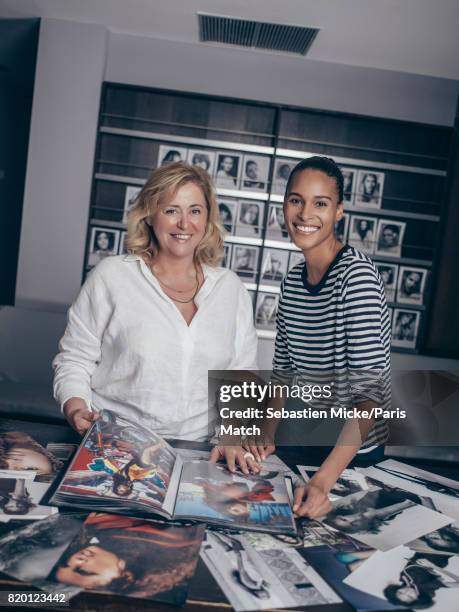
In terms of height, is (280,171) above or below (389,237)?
above

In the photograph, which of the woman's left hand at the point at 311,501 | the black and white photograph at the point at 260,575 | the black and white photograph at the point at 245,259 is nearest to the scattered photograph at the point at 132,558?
the black and white photograph at the point at 260,575

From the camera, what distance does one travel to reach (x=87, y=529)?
0.92 metres

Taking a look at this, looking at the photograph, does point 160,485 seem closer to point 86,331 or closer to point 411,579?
point 411,579

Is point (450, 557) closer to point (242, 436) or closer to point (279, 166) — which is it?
point (242, 436)

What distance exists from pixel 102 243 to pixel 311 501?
3.53m

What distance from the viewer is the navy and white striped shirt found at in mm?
1332

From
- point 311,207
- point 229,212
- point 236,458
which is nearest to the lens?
point 236,458

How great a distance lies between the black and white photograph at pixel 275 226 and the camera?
4.33 metres

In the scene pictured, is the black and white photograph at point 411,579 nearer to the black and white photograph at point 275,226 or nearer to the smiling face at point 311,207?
the smiling face at point 311,207

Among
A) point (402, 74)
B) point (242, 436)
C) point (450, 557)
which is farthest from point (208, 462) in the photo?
point (402, 74)

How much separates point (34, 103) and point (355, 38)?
91.6 inches

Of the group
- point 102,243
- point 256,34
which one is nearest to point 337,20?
point 256,34

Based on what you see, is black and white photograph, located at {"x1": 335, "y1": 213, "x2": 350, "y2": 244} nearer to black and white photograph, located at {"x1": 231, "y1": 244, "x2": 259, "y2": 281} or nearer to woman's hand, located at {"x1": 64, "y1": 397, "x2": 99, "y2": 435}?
black and white photograph, located at {"x1": 231, "y1": 244, "x2": 259, "y2": 281}

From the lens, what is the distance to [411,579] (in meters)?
0.89
